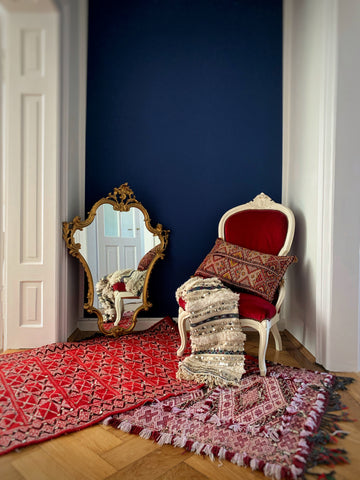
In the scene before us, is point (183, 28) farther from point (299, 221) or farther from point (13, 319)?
point (13, 319)

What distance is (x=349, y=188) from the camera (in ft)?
7.47

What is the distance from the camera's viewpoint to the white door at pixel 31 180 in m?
2.74

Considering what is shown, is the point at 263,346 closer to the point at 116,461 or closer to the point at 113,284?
the point at 116,461

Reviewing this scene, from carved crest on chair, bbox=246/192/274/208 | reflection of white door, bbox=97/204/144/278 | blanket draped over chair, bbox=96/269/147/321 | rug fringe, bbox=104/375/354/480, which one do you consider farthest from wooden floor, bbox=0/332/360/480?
carved crest on chair, bbox=246/192/274/208

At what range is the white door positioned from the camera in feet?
9.00

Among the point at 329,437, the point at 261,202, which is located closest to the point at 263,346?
the point at 329,437

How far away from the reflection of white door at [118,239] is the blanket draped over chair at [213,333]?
93 cm

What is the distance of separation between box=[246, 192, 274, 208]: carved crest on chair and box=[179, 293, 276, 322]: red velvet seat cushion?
950mm

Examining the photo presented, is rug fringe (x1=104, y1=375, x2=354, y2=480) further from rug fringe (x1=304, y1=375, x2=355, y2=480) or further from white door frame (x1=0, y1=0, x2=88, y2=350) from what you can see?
white door frame (x1=0, y1=0, x2=88, y2=350)

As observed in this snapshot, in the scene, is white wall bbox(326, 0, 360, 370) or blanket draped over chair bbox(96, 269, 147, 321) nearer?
white wall bbox(326, 0, 360, 370)

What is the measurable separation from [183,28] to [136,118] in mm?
909

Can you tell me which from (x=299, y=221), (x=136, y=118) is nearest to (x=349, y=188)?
(x=299, y=221)

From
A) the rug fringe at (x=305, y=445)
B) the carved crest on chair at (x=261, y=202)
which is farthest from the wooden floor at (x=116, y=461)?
the carved crest on chair at (x=261, y=202)

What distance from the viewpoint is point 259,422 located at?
1666 millimetres
